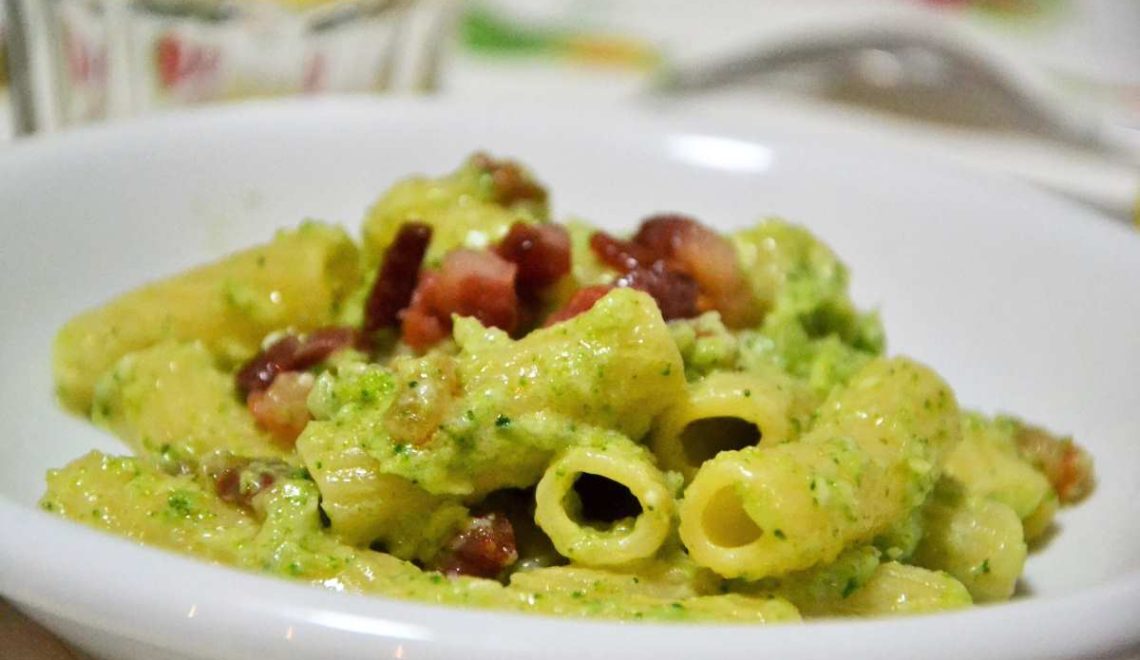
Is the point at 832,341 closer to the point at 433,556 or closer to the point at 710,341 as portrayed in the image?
the point at 710,341

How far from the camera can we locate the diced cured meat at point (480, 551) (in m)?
1.25

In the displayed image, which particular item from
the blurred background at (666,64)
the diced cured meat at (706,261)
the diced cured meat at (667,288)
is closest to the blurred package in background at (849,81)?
the blurred background at (666,64)

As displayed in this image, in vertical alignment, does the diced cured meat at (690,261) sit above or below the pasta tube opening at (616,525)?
above

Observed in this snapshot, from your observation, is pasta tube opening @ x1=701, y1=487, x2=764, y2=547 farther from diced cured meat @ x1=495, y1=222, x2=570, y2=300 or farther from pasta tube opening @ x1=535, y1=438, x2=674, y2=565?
diced cured meat @ x1=495, y1=222, x2=570, y2=300

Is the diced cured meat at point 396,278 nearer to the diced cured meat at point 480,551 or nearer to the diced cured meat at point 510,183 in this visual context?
the diced cured meat at point 510,183

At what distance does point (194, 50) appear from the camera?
2.69 metres

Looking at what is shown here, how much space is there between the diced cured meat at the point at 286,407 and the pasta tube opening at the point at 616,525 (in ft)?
1.16

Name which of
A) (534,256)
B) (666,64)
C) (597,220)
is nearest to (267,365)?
(534,256)

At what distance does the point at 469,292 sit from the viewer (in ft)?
4.82

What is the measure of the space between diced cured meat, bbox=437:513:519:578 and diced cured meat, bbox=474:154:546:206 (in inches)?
26.9

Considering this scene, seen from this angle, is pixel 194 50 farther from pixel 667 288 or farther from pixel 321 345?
pixel 667 288

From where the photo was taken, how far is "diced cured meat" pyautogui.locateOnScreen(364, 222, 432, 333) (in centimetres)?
157

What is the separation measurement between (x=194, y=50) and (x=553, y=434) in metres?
1.80

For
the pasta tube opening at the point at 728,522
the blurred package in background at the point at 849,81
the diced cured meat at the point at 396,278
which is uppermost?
the diced cured meat at the point at 396,278
